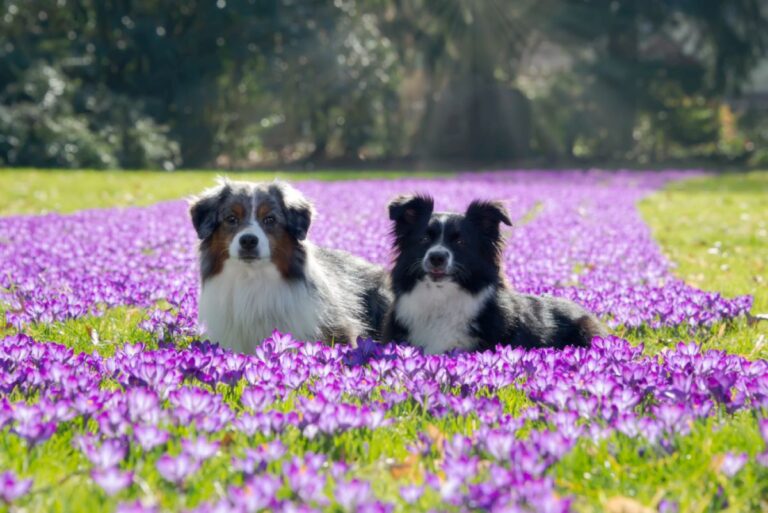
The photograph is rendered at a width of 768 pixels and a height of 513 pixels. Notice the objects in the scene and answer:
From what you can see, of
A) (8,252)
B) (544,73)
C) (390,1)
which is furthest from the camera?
(544,73)

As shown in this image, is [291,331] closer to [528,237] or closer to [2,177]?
[528,237]

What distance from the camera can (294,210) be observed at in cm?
623

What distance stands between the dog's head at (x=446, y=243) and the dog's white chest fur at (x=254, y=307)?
2.50ft

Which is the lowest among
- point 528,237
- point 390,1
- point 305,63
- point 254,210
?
point 528,237

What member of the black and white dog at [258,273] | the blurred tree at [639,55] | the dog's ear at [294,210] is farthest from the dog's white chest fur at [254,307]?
the blurred tree at [639,55]

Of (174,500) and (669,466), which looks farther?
(669,466)

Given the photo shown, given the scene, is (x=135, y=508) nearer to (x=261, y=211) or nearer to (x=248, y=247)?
(x=248, y=247)

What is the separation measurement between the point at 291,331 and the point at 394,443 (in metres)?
2.49

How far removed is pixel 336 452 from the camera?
12.0 ft

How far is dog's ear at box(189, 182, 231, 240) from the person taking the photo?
621 centimetres

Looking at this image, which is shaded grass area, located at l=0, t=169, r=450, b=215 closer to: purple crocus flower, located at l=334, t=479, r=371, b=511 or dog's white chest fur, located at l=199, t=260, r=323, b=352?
dog's white chest fur, located at l=199, t=260, r=323, b=352

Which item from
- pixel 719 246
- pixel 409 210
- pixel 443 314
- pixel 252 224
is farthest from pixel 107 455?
pixel 719 246

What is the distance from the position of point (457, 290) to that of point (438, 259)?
338mm

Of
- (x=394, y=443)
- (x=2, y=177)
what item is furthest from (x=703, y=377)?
(x=2, y=177)
